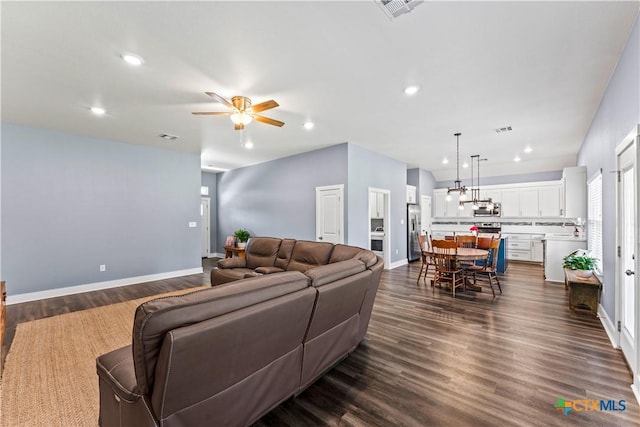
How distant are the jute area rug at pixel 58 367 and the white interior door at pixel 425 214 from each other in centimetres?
791

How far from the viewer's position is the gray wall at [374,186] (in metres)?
5.79

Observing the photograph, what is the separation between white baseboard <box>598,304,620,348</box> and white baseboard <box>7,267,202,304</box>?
281 inches

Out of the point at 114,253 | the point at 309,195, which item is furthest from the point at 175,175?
the point at 309,195

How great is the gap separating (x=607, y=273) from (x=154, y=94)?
5842 mm

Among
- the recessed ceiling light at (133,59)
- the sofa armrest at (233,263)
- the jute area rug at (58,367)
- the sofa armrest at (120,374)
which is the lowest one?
the jute area rug at (58,367)

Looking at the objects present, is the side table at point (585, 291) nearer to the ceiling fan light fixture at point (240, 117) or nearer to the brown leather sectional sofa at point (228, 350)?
the brown leather sectional sofa at point (228, 350)

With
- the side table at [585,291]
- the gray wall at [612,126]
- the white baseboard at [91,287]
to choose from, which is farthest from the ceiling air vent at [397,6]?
the white baseboard at [91,287]

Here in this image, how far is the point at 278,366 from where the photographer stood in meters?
1.81

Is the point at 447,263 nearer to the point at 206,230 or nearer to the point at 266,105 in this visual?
the point at 266,105

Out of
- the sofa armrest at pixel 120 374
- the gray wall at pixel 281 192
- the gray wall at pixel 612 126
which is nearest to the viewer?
the sofa armrest at pixel 120 374

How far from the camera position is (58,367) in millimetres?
2510

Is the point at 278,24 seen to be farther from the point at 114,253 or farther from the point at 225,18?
the point at 114,253

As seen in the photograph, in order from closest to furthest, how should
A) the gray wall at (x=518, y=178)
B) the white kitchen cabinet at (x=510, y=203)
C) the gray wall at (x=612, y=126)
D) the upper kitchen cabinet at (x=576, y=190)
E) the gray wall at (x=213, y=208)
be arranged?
1. the gray wall at (x=612, y=126)
2. the upper kitchen cabinet at (x=576, y=190)
3. the gray wall at (x=518, y=178)
4. the white kitchen cabinet at (x=510, y=203)
5. the gray wall at (x=213, y=208)

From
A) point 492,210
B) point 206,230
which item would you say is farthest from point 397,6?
point 206,230
